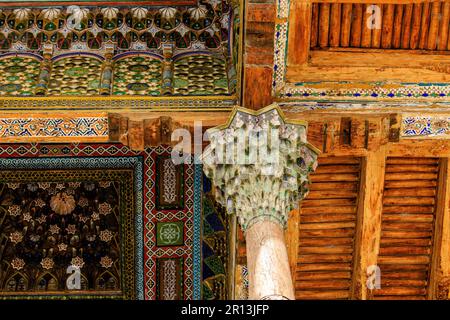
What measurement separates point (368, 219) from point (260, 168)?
66.7 inches

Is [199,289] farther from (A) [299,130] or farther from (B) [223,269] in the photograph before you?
(A) [299,130]

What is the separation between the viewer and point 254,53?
5.85 m

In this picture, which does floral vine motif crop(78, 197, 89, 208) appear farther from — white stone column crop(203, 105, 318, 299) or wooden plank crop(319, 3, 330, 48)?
wooden plank crop(319, 3, 330, 48)

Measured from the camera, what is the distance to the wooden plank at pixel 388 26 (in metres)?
6.08

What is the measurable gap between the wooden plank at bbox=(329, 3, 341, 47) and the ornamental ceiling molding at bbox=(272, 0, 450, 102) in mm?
313

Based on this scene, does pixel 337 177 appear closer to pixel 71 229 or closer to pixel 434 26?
pixel 434 26

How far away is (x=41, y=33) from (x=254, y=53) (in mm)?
2108

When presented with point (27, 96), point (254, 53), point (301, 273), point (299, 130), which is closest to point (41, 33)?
point (27, 96)

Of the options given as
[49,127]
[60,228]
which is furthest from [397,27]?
[60,228]

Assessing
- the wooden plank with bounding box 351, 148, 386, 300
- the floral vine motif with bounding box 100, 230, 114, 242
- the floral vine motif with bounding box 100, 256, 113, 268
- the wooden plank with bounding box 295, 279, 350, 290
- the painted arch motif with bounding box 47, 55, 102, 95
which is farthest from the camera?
→ the floral vine motif with bounding box 100, 256, 113, 268

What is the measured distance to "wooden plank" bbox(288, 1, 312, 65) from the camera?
232 inches

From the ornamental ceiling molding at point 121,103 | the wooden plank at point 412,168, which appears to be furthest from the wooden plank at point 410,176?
the ornamental ceiling molding at point 121,103

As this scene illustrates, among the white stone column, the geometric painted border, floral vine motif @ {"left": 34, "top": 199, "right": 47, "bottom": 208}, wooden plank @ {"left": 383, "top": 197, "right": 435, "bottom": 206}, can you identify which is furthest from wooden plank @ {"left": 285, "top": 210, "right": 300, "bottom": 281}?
floral vine motif @ {"left": 34, "top": 199, "right": 47, "bottom": 208}

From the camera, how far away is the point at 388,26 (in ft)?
20.2
